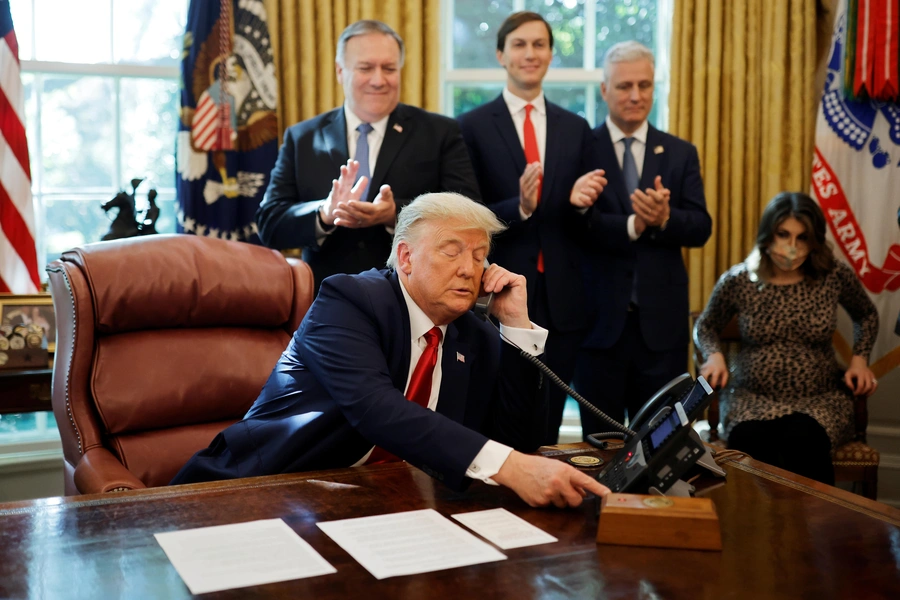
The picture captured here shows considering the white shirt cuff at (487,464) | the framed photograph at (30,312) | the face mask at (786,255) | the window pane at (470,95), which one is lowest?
the white shirt cuff at (487,464)

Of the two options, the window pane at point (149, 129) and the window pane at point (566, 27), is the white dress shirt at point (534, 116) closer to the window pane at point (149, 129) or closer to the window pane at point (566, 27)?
the window pane at point (566, 27)

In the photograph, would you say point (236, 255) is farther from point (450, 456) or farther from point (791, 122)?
point (791, 122)

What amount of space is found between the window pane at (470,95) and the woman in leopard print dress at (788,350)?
1.68m

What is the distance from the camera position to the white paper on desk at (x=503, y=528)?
4.78ft

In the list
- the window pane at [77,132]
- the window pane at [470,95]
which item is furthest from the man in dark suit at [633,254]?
the window pane at [77,132]

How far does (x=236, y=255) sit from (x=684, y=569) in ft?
5.33

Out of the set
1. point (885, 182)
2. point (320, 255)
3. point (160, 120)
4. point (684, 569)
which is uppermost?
point (160, 120)

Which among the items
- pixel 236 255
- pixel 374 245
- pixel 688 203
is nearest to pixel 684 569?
pixel 236 255

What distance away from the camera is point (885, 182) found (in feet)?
13.6

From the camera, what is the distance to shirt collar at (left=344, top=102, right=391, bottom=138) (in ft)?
10.6

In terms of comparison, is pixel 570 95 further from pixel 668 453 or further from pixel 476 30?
pixel 668 453

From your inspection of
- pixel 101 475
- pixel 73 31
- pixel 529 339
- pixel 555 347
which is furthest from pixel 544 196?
pixel 73 31

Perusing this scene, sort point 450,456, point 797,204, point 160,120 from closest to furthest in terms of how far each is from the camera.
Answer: point 450,456
point 797,204
point 160,120

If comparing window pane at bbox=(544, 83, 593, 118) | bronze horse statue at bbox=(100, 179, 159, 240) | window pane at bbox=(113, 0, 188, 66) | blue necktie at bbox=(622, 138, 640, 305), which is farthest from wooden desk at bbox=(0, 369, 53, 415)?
window pane at bbox=(544, 83, 593, 118)
